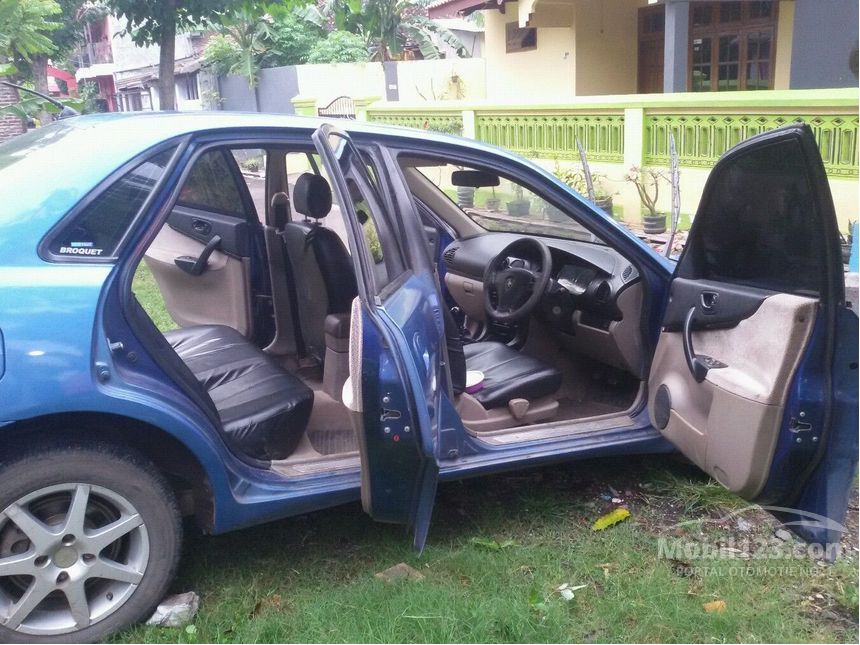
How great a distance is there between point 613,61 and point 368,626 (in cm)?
1378

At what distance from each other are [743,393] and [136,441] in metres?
2.10

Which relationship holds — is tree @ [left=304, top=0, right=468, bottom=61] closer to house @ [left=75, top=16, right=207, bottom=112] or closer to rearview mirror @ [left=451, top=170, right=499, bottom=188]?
house @ [left=75, top=16, right=207, bottom=112]

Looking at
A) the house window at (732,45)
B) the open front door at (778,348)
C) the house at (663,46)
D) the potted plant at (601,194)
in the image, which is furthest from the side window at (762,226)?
the house window at (732,45)

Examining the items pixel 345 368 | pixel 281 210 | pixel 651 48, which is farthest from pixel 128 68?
pixel 345 368

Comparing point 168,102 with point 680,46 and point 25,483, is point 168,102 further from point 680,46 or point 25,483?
point 25,483

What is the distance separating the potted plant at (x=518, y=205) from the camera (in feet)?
13.8

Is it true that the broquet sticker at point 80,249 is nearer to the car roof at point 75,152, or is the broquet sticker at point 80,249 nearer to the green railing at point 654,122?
the car roof at point 75,152

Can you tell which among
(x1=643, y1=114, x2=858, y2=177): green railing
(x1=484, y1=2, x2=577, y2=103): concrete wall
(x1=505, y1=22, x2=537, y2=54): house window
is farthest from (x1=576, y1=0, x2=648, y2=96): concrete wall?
(x1=643, y1=114, x2=858, y2=177): green railing

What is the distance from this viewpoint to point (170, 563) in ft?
9.21

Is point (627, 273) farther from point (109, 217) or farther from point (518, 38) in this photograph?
point (518, 38)

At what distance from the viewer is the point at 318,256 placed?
12.7 feet

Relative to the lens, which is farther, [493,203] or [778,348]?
[493,203]

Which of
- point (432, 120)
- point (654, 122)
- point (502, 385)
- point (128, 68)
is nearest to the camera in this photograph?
point (502, 385)

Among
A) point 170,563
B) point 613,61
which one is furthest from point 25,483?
point 613,61
